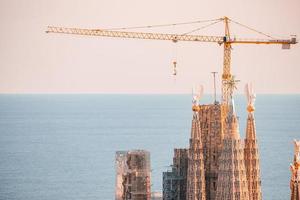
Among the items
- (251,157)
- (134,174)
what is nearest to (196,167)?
(251,157)

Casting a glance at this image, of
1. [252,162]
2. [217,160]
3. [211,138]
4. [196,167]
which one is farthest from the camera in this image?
[211,138]

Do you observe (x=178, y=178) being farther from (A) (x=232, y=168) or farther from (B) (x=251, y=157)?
(A) (x=232, y=168)

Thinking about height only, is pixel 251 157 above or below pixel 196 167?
above

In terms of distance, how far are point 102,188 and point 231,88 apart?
271ft

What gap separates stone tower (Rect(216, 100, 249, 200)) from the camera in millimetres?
97750

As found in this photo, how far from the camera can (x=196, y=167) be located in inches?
3984

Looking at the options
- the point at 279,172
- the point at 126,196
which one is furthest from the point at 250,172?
the point at 279,172

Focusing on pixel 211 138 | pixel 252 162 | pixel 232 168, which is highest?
pixel 211 138

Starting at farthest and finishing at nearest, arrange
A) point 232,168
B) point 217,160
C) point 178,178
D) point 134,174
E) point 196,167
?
point 134,174 < point 178,178 < point 217,160 < point 196,167 < point 232,168

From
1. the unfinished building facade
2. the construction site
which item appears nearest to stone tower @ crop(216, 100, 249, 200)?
the construction site

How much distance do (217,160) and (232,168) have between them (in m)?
9.71

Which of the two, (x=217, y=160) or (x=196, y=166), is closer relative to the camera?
(x=196, y=166)

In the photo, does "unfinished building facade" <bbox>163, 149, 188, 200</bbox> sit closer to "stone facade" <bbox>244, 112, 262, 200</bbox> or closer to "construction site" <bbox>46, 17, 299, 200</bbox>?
"construction site" <bbox>46, 17, 299, 200</bbox>

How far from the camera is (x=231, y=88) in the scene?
10806 cm
